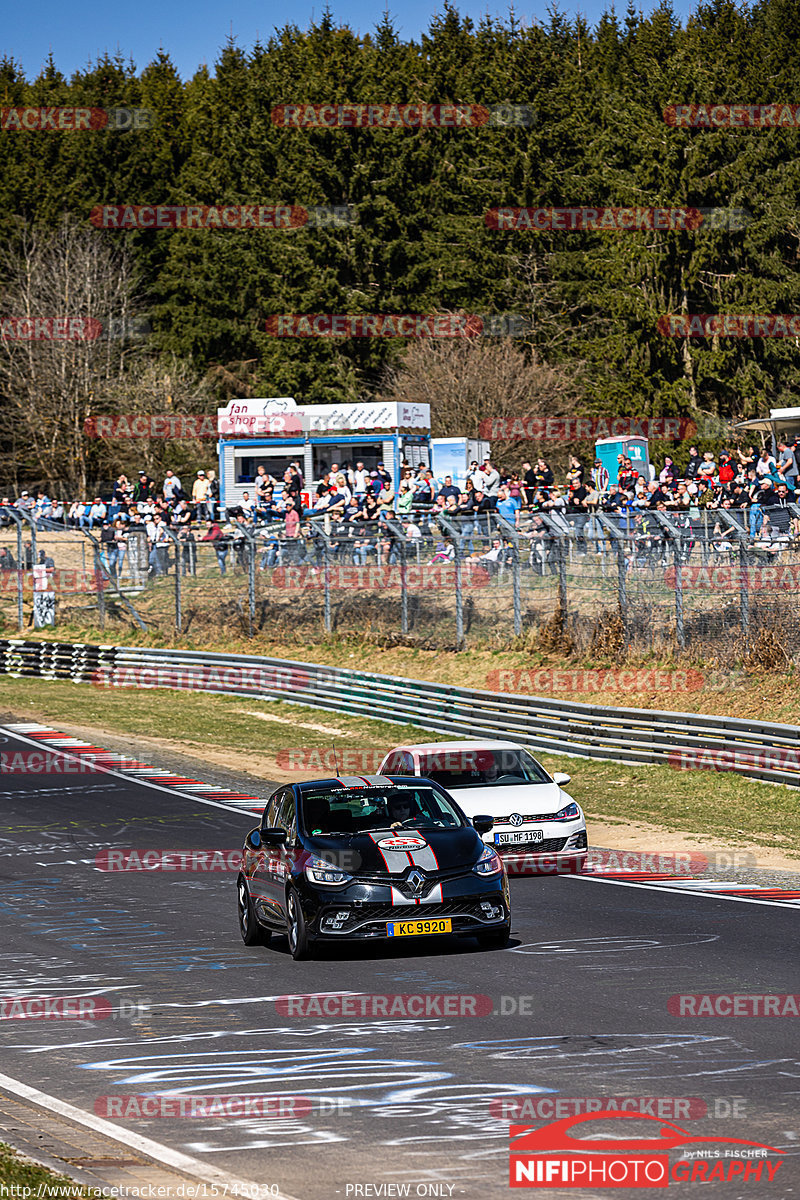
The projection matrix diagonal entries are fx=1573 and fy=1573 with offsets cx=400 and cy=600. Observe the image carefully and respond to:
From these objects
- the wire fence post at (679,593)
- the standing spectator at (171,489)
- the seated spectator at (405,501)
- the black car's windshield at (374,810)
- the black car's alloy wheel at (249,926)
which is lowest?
the black car's alloy wheel at (249,926)

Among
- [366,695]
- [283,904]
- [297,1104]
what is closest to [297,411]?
[366,695]

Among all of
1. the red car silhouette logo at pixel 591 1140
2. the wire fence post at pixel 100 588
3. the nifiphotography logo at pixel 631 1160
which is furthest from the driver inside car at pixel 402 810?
the wire fence post at pixel 100 588

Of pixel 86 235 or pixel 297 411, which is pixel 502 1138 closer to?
pixel 297 411

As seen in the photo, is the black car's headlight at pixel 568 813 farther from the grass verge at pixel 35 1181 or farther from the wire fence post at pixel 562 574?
the wire fence post at pixel 562 574

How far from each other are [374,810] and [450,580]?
56.8ft

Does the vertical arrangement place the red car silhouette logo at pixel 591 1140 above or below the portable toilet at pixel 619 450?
below

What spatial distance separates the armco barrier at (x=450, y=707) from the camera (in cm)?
2117

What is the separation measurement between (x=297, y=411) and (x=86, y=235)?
95.8 feet

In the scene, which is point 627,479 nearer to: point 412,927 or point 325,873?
point 325,873

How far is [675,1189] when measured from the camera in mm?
6375

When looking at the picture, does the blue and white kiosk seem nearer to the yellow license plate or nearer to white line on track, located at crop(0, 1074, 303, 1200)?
the yellow license plate

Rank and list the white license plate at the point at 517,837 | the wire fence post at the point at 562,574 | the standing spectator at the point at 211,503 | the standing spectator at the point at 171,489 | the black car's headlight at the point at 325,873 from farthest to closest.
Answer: the standing spectator at the point at 171,489
the standing spectator at the point at 211,503
the wire fence post at the point at 562,574
the white license plate at the point at 517,837
the black car's headlight at the point at 325,873

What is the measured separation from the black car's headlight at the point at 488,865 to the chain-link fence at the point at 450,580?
482 inches

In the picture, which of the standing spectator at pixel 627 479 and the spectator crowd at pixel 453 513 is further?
the standing spectator at pixel 627 479
